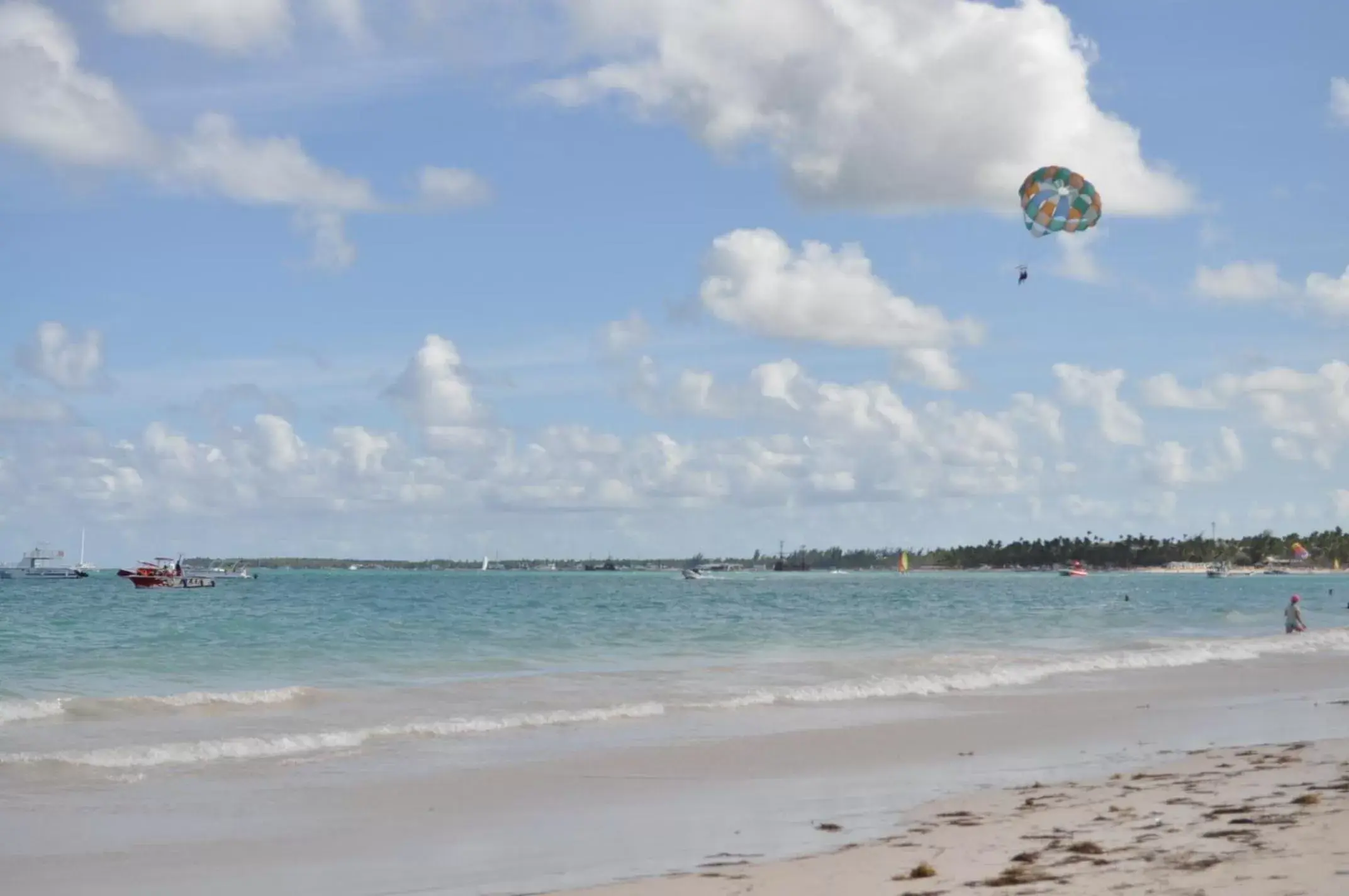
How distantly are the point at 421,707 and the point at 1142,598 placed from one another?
292 ft

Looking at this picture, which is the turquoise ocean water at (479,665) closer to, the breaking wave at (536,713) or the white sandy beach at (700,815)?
the breaking wave at (536,713)

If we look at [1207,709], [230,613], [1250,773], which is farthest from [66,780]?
[230,613]

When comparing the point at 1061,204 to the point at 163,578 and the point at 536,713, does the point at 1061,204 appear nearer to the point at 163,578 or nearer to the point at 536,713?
the point at 536,713

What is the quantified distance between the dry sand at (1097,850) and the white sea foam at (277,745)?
324 inches

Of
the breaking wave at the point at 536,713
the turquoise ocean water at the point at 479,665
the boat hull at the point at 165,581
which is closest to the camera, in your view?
the breaking wave at the point at 536,713

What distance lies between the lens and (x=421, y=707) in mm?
21703

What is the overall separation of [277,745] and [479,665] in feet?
45.3

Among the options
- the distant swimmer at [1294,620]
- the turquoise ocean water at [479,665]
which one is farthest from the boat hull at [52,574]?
the distant swimmer at [1294,620]

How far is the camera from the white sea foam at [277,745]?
15914 millimetres

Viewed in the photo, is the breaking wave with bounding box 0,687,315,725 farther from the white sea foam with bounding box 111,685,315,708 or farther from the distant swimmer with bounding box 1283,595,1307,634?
the distant swimmer with bounding box 1283,595,1307,634

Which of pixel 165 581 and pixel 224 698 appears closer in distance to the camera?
pixel 224 698

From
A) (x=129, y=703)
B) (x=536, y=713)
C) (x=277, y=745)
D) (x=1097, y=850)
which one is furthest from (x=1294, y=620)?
(x=1097, y=850)

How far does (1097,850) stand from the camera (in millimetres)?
9508

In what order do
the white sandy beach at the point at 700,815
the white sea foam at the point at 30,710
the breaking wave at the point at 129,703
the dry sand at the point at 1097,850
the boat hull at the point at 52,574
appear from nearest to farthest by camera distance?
1. the dry sand at the point at 1097,850
2. the white sandy beach at the point at 700,815
3. the white sea foam at the point at 30,710
4. the breaking wave at the point at 129,703
5. the boat hull at the point at 52,574
